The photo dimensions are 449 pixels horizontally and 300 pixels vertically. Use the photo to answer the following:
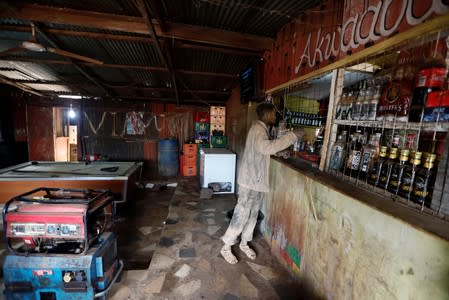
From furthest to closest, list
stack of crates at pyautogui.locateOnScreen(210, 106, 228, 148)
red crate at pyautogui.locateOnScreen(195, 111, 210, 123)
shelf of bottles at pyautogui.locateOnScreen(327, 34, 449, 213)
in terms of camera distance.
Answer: red crate at pyautogui.locateOnScreen(195, 111, 210, 123) < stack of crates at pyautogui.locateOnScreen(210, 106, 228, 148) < shelf of bottles at pyautogui.locateOnScreen(327, 34, 449, 213)

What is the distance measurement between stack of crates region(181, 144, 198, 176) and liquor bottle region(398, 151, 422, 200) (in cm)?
497

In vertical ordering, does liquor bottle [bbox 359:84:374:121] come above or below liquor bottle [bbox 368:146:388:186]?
above

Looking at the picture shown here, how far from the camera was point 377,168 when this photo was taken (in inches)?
47.9

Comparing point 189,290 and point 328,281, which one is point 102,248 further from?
point 328,281

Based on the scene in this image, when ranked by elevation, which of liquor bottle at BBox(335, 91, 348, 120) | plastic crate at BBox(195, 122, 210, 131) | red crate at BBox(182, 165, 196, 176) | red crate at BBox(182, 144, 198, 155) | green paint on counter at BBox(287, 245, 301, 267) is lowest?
red crate at BBox(182, 165, 196, 176)

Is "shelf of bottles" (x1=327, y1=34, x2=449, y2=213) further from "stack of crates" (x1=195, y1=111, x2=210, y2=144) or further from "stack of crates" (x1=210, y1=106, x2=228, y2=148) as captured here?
"stack of crates" (x1=195, y1=111, x2=210, y2=144)

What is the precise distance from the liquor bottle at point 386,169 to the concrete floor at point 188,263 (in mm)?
1205

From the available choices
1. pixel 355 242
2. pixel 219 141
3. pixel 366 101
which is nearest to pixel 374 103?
pixel 366 101

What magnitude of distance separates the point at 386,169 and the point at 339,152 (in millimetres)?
402

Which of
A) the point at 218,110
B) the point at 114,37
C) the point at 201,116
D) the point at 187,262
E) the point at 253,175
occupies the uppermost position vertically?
the point at 114,37

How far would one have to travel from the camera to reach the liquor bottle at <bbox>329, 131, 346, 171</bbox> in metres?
1.52

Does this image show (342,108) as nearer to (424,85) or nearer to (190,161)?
(424,85)

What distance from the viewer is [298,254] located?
1.76 m

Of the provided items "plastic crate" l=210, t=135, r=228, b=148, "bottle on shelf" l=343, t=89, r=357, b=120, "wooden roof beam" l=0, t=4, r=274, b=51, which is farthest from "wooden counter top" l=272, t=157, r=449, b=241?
"plastic crate" l=210, t=135, r=228, b=148
